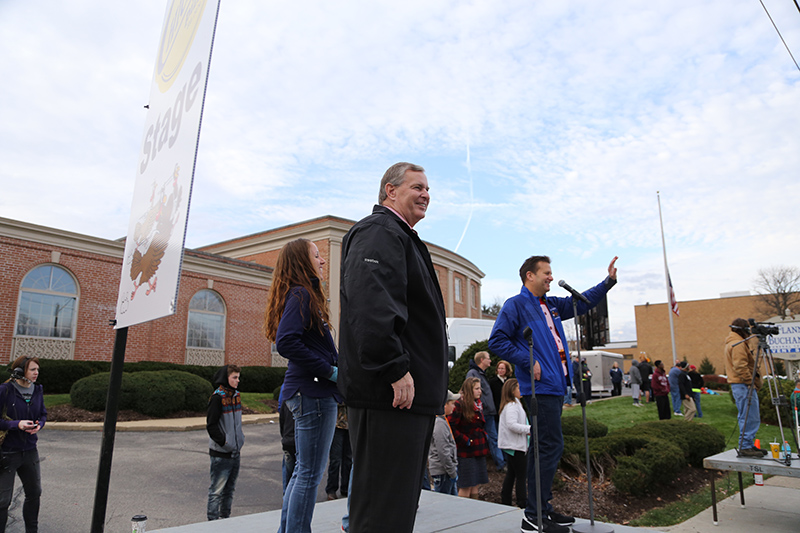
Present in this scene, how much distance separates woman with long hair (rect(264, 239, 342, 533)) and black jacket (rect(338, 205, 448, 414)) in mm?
904

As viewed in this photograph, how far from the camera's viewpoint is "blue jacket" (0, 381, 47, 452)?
556cm

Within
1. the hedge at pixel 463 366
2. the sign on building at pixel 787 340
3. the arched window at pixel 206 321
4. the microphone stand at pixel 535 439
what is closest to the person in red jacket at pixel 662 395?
the sign on building at pixel 787 340

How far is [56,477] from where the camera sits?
8.30m

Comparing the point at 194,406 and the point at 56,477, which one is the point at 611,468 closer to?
the point at 56,477

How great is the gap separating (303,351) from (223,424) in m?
3.22

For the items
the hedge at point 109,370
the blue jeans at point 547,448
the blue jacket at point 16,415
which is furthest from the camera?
the hedge at point 109,370

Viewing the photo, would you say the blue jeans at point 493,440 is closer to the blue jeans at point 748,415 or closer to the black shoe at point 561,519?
the blue jeans at point 748,415

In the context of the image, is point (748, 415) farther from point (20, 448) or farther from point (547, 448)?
point (20, 448)

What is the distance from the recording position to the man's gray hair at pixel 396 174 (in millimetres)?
2791

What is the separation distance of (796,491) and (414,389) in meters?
8.07

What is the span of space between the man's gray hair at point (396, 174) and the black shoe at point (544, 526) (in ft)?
8.99

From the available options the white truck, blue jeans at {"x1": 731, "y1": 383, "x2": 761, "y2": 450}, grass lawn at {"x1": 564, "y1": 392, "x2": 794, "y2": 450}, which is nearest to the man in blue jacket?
blue jeans at {"x1": 731, "y1": 383, "x2": 761, "y2": 450}

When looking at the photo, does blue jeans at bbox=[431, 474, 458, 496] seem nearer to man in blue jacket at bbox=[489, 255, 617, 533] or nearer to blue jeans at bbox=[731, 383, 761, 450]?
man in blue jacket at bbox=[489, 255, 617, 533]

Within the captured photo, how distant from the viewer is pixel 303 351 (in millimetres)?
3309
